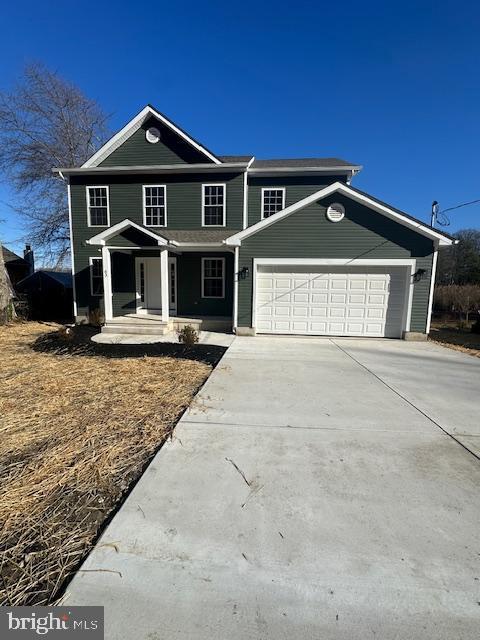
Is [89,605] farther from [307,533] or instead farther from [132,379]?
[132,379]

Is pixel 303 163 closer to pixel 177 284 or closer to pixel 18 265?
pixel 177 284

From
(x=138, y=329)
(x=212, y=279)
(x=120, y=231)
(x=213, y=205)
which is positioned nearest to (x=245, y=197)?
(x=213, y=205)

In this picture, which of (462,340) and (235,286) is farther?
(462,340)

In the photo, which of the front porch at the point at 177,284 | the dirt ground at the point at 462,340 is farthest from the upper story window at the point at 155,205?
the dirt ground at the point at 462,340

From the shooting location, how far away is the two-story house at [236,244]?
998 centimetres

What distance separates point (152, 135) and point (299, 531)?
1442 centimetres

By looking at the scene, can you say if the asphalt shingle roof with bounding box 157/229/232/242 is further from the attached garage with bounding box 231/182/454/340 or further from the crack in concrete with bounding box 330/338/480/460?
the crack in concrete with bounding box 330/338/480/460

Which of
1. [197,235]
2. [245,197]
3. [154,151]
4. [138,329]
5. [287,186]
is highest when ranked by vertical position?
[154,151]

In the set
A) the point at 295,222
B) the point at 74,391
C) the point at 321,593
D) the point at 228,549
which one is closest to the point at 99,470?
the point at 228,549

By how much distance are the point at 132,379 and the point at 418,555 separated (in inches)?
184

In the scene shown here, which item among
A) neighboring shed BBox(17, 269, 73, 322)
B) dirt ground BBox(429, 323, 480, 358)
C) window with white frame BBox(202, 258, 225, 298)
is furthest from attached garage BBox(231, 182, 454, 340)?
neighboring shed BBox(17, 269, 73, 322)

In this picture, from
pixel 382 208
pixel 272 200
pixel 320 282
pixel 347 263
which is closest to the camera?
pixel 382 208

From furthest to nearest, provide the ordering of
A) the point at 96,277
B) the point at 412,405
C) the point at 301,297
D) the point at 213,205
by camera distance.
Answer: the point at 96,277
the point at 213,205
the point at 301,297
the point at 412,405
